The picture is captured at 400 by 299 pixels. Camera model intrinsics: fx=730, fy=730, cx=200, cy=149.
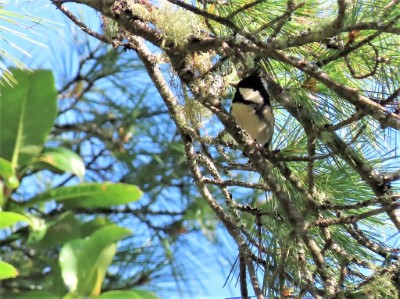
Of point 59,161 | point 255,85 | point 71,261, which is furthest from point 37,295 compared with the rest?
point 255,85

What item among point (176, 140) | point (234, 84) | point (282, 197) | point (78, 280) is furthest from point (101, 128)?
point (78, 280)

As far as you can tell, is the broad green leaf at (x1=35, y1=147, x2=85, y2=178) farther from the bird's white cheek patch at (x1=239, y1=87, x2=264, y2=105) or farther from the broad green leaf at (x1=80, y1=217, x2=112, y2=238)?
the bird's white cheek patch at (x1=239, y1=87, x2=264, y2=105)

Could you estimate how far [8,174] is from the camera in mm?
645

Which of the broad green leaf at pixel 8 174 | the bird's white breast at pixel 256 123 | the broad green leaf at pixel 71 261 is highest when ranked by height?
the bird's white breast at pixel 256 123

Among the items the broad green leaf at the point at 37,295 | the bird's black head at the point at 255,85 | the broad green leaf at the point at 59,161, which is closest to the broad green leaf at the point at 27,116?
the broad green leaf at the point at 59,161

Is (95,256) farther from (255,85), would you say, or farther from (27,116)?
(255,85)

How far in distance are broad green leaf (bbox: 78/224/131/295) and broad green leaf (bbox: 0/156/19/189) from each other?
0.09 metres

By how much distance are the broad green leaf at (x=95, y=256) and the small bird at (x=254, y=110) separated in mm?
737

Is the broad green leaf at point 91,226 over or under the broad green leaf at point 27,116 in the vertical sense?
under

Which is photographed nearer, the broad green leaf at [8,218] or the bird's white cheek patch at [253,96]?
the broad green leaf at [8,218]

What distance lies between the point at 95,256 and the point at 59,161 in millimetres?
121

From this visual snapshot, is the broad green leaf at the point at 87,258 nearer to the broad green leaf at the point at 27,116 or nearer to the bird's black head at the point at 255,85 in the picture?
the broad green leaf at the point at 27,116

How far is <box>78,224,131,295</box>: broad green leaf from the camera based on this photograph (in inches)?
24.3

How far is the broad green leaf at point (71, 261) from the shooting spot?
617 mm
